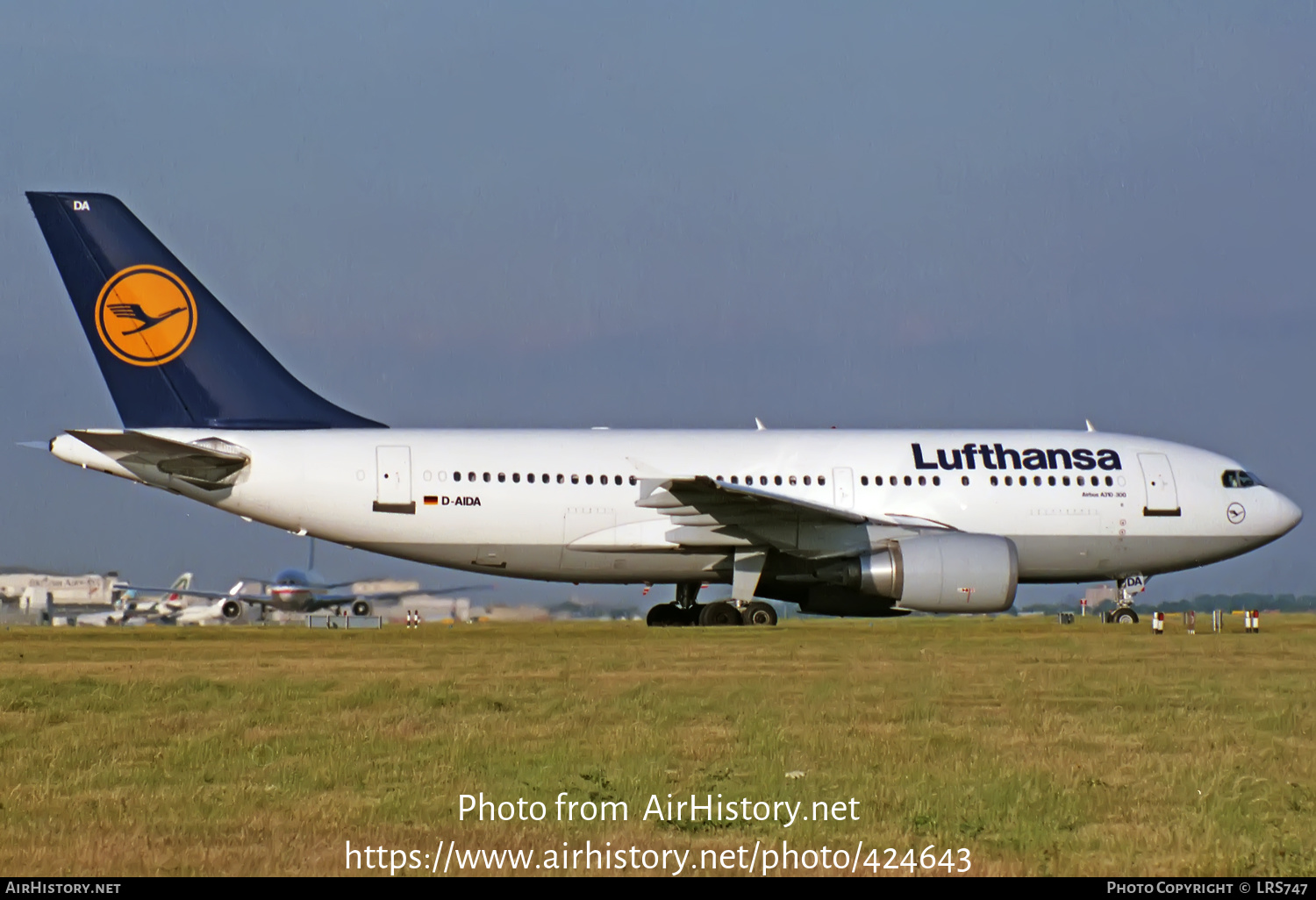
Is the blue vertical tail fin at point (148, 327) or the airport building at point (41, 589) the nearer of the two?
the blue vertical tail fin at point (148, 327)

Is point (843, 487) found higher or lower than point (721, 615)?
higher

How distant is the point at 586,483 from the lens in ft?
91.6

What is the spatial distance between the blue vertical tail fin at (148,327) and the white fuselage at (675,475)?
0.62 meters

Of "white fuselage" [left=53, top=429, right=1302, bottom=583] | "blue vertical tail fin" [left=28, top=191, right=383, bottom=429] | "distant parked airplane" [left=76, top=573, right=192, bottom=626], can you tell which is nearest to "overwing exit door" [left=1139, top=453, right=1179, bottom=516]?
"white fuselage" [left=53, top=429, right=1302, bottom=583]

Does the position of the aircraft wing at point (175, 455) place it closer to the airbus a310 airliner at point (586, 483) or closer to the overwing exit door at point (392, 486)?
the airbus a310 airliner at point (586, 483)

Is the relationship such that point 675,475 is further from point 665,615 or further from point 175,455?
point 175,455

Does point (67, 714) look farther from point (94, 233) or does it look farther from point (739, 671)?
point (94, 233)

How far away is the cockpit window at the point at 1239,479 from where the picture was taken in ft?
99.1

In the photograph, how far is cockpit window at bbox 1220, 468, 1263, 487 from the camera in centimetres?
3020

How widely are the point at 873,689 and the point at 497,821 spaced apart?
7.42m

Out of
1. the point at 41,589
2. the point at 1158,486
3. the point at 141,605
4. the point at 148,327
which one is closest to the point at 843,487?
the point at 1158,486

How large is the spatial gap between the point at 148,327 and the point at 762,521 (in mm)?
11028

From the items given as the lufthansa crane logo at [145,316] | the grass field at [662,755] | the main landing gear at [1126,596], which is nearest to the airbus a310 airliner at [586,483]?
the lufthansa crane logo at [145,316]

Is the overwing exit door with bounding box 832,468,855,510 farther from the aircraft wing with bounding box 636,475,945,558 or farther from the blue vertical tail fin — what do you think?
the blue vertical tail fin
